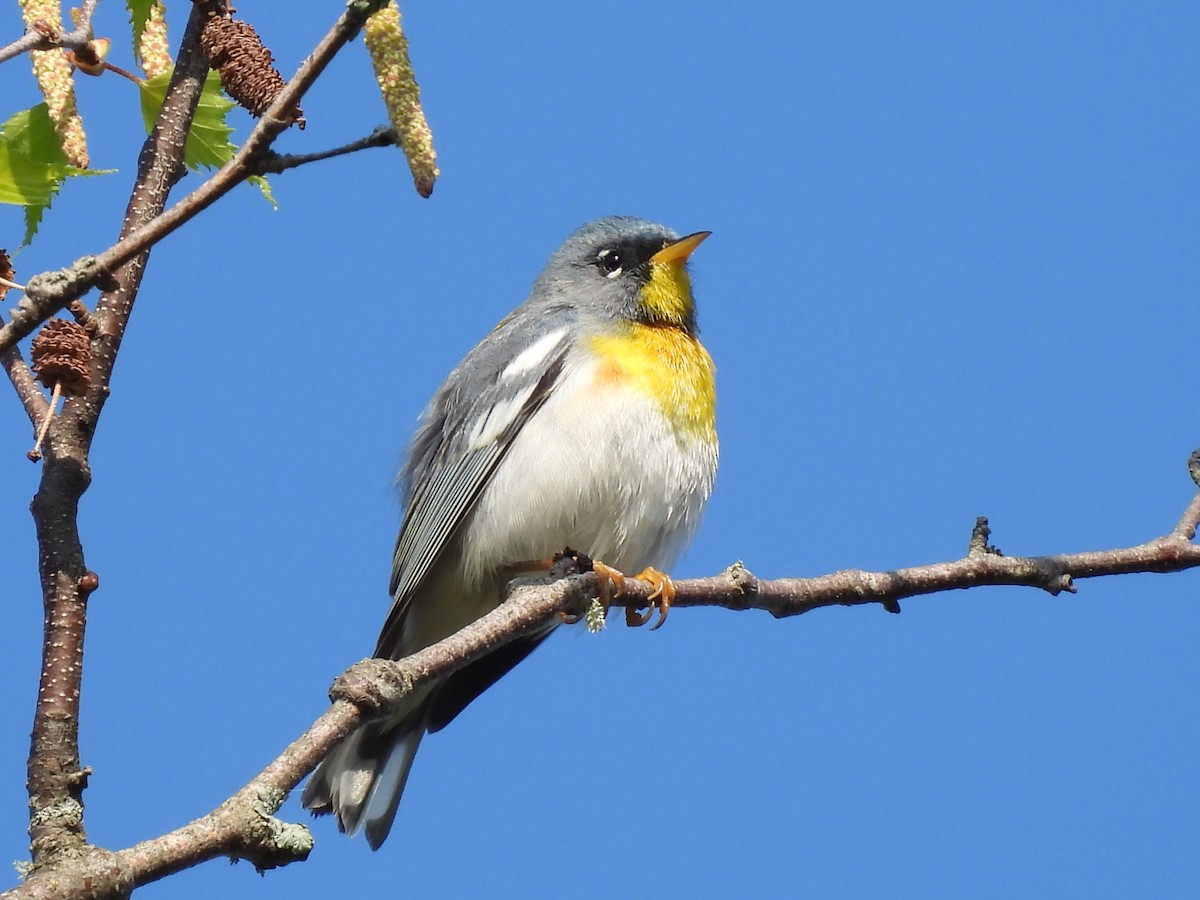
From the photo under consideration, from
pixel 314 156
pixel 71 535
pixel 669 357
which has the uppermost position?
pixel 669 357

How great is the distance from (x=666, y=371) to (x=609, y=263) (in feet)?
3.17

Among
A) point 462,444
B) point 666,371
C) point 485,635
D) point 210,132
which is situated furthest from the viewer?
point 462,444

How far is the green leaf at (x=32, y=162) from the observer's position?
2.80 metres

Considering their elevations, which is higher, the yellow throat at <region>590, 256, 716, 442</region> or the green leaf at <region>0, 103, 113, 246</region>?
the yellow throat at <region>590, 256, 716, 442</region>

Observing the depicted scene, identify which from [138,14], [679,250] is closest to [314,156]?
[138,14]

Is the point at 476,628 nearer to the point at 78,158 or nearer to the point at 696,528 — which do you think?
the point at 78,158

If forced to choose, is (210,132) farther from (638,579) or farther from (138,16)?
(638,579)

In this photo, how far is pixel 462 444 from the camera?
5.44m

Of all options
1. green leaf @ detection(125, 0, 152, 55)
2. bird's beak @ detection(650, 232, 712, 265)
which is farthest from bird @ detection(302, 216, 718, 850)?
green leaf @ detection(125, 0, 152, 55)

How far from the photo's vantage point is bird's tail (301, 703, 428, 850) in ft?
15.6

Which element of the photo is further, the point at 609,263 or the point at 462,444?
the point at 609,263

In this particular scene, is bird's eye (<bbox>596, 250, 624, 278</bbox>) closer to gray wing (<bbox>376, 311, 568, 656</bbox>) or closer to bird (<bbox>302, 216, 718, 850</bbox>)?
bird (<bbox>302, 216, 718, 850</bbox>)

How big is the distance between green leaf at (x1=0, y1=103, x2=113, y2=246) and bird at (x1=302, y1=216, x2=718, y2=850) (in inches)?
96.4

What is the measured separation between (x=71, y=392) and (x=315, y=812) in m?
2.44
